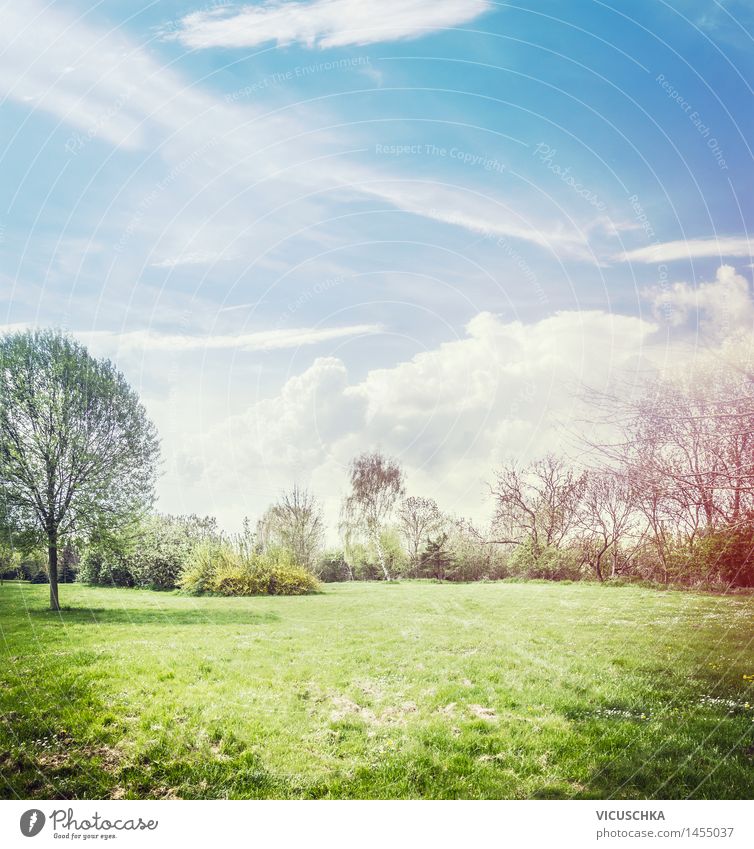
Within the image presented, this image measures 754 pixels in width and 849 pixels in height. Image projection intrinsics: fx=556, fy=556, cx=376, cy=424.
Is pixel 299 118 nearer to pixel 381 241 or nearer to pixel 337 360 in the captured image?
pixel 381 241

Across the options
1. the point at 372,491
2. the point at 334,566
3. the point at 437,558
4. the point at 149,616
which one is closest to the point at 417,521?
the point at 437,558

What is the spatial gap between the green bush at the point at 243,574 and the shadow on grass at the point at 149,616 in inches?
17.9

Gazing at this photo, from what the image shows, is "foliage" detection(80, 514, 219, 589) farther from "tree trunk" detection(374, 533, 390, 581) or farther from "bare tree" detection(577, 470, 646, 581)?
"bare tree" detection(577, 470, 646, 581)

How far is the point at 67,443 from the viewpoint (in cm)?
699

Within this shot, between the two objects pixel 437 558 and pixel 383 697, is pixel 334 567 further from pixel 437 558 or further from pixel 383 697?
pixel 383 697

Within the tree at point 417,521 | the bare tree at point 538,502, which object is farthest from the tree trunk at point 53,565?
the bare tree at point 538,502

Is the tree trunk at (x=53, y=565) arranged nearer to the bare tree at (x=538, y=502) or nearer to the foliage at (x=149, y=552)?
the foliage at (x=149, y=552)

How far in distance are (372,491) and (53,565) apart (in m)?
4.20

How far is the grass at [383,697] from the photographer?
4.57m

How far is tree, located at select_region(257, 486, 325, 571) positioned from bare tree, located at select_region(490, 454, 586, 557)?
237 cm

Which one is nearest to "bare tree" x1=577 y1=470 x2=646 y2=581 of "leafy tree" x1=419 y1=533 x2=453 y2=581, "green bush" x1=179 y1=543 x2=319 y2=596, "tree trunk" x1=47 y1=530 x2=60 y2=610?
"leafy tree" x1=419 y1=533 x2=453 y2=581
